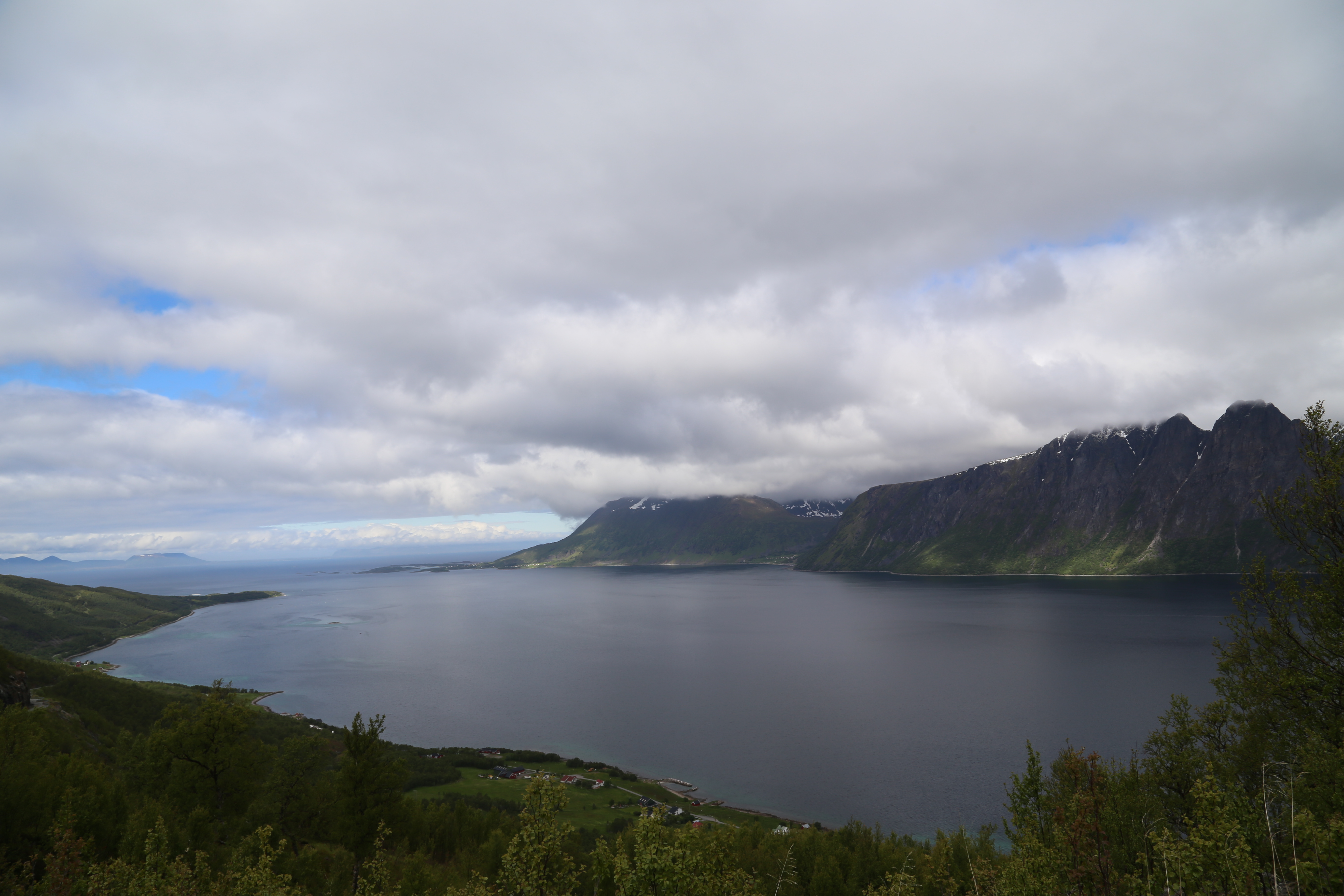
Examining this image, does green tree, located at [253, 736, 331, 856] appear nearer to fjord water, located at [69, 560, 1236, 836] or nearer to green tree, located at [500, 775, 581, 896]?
green tree, located at [500, 775, 581, 896]

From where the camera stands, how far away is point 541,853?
17.7 meters

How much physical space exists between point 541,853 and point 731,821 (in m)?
55.0

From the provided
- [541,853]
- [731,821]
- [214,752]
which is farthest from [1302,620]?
[214,752]

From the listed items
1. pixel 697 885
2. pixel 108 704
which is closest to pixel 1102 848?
pixel 697 885

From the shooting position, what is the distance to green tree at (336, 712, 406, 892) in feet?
129

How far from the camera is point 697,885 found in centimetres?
1644

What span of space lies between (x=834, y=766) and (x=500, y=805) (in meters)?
44.5

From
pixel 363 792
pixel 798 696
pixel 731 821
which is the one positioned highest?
pixel 363 792

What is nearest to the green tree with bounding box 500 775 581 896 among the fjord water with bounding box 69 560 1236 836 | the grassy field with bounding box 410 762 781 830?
the grassy field with bounding box 410 762 781 830

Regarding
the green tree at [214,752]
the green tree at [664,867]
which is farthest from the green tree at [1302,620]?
the green tree at [214,752]

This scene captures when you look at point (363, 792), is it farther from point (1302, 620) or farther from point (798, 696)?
point (798, 696)

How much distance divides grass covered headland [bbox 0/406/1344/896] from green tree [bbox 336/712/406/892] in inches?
5.5

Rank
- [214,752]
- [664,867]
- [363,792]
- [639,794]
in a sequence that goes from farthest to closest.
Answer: [639,794]
[214,752]
[363,792]
[664,867]

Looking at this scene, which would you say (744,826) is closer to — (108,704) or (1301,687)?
(1301,687)
